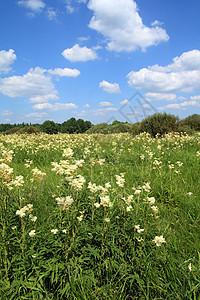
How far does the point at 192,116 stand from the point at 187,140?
66.3 feet

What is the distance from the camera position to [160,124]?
1400cm

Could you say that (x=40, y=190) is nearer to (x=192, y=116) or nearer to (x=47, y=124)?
(x=192, y=116)

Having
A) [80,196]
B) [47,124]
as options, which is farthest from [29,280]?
[47,124]

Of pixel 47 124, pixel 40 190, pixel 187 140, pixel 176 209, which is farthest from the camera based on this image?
pixel 47 124

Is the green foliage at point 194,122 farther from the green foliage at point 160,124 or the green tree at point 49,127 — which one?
the green tree at point 49,127

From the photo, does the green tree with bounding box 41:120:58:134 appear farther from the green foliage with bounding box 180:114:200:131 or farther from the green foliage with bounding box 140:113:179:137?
the green foliage with bounding box 140:113:179:137

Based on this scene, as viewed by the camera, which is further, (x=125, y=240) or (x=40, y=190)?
(x=40, y=190)

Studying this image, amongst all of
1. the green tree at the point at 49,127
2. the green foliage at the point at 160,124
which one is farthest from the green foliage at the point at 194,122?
the green tree at the point at 49,127

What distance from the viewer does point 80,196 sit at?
269cm

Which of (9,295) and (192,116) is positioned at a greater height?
(192,116)

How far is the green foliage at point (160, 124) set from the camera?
45.8 feet

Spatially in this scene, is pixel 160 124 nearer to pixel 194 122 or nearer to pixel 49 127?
pixel 194 122

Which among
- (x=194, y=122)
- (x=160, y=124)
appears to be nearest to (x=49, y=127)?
(x=194, y=122)

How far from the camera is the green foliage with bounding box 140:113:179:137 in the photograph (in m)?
14.0
